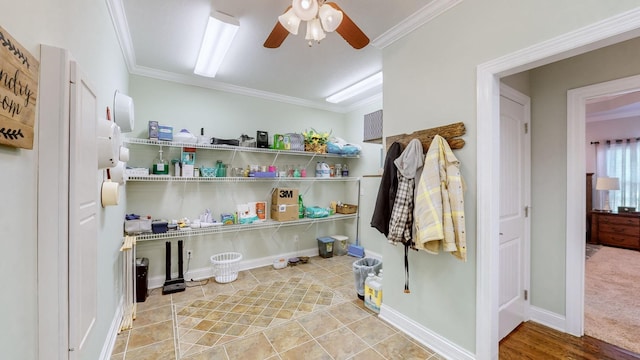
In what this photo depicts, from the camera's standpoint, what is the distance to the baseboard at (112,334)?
1.87 metres

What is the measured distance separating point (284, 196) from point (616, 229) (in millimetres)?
6703

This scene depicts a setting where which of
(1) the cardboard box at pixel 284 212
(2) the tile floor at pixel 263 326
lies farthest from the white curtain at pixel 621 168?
(1) the cardboard box at pixel 284 212

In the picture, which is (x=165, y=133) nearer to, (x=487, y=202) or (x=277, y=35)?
(x=277, y=35)

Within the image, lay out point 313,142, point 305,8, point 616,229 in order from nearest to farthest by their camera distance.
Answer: point 305,8 → point 313,142 → point 616,229

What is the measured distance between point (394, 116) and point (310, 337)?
7.10 feet

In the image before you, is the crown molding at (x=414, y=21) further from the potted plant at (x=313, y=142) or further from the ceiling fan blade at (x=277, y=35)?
the potted plant at (x=313, y=142)

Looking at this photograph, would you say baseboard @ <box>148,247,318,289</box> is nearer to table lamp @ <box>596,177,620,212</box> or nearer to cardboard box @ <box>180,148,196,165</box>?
cardboard box @ <box>180,148,196,165</box>

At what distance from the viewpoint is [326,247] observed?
Answer: 443 centimetres

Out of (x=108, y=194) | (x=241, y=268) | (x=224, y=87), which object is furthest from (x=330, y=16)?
(x=241, y=268)

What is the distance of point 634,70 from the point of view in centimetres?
204

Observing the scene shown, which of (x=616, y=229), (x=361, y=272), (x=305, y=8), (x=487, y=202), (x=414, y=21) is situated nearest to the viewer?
(x=305, y=8)

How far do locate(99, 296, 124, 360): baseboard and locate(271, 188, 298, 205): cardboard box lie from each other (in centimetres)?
211

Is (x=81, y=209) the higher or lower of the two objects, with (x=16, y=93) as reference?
lower

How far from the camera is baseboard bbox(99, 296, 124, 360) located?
1.87 m
